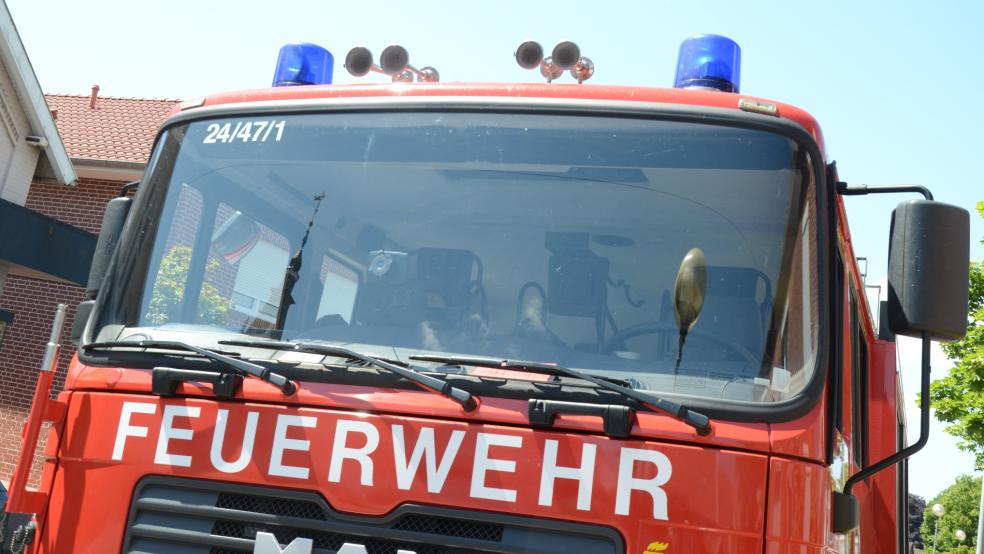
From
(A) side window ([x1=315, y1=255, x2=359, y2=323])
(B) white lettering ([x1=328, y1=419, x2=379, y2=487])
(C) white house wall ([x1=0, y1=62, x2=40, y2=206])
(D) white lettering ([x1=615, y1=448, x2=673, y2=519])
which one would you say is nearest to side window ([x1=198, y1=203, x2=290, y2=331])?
(A) side window ([x1=315, y1=255, x2=359, y2=323])

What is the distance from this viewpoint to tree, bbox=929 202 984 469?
23141 millimetres

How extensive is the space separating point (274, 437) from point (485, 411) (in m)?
0.64

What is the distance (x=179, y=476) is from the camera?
123 inches

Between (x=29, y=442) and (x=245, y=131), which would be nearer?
(x=29, y=442)

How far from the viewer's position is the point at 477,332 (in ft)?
10.4

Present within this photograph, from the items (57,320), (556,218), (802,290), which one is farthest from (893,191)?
(57,320)

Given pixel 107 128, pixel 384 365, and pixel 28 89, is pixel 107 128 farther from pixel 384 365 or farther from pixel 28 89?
pixel 384 365

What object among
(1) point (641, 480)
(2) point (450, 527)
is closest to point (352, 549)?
(2) point (450, 527)

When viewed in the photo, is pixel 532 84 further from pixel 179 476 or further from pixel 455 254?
pixel 179 476

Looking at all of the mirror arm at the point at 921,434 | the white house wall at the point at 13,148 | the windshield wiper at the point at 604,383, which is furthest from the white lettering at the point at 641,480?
the white house wall at the point at 13,148

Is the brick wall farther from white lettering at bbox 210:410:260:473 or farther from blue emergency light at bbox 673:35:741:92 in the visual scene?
white lettering at bbox 210:410:260:473

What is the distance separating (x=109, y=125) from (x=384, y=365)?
62.7 ft

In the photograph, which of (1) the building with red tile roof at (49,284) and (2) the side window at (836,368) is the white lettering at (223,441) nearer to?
(2) the side window at (836,368)

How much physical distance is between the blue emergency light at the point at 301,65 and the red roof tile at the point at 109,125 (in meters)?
14.6
